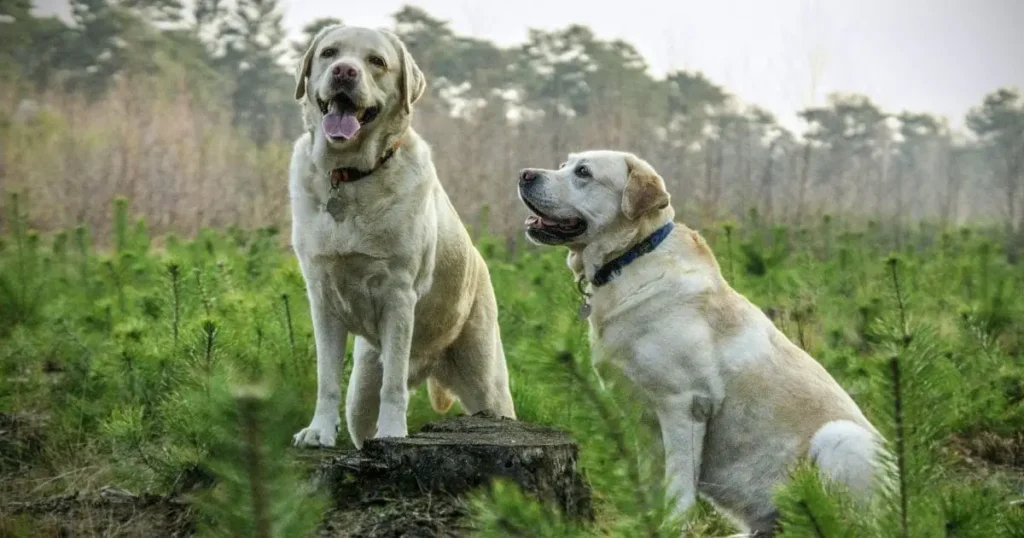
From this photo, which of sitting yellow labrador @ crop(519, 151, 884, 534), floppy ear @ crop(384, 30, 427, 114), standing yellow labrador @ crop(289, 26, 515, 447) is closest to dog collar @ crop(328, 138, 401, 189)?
standing yellow labrador @ crop(289, 26, 515, 447)

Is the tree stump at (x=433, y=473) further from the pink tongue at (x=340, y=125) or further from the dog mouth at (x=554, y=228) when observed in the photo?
the pink tongue at (x=340, y=125)

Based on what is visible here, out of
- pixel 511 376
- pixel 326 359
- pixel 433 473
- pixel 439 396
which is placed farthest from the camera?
pixel 511 376

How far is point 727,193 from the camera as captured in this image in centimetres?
1930

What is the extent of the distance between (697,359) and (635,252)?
19.1 inches

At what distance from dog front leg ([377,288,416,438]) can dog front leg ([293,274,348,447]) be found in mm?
182

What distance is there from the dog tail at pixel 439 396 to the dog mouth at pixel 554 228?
0.99m

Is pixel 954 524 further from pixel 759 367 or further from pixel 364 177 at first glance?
pixel 364 177

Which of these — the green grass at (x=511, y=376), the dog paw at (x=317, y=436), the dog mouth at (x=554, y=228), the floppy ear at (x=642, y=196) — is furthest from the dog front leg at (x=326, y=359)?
the floppy ear at (x=642, y=196)

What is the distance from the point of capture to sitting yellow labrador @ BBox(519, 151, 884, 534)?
3635 millimetres

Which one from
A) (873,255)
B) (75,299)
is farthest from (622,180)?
(873,255)

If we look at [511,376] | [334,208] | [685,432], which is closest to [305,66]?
[334,208]

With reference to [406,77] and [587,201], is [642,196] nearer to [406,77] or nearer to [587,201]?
[587,201]

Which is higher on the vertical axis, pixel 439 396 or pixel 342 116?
pixel 342 116

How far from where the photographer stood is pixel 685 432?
3658 mm
